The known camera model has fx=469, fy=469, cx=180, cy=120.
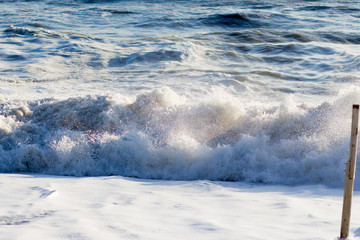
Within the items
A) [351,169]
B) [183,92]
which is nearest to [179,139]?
[183,92]

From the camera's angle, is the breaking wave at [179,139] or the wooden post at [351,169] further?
the breaking wave at [179,139]

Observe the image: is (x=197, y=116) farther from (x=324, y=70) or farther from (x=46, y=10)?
(x=46, y=10)

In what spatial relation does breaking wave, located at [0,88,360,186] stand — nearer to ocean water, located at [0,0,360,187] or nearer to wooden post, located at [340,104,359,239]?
ocean water, located at [0,0,360,187]

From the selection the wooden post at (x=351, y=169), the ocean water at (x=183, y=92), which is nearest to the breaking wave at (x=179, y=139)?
the ocean water at (x=183, y=92)

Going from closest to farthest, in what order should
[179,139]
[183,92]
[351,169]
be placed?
[351,169]
[179,139]
[183,92]

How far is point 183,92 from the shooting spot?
32.3 ft

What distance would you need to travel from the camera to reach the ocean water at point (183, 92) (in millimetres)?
6371

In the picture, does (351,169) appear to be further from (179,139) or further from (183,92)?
(183,92)

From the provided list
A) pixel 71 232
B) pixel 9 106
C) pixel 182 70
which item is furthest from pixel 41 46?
pixel 71 232

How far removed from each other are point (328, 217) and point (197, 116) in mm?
3464

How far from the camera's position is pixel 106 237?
138 inches

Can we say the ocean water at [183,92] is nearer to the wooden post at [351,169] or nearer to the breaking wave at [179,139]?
the breaking wave at [179,139]

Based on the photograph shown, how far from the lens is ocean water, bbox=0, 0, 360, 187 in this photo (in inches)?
251

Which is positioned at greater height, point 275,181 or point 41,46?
point 41,46
